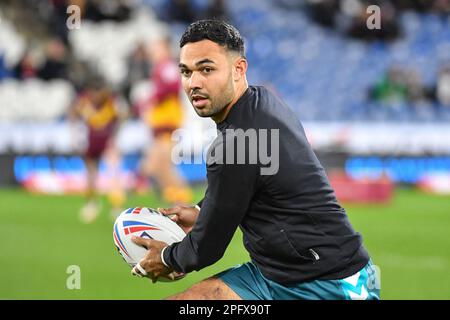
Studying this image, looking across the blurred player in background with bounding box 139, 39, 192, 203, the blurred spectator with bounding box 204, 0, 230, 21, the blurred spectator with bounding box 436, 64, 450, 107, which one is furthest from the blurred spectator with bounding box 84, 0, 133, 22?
the blurred player in background with bounding box 139, 39, 192, 203

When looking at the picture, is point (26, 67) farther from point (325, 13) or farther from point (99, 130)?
point (325, 13)

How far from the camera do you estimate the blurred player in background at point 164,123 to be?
1261cm

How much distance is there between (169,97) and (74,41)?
910cm

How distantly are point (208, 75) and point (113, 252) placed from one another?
6346mm

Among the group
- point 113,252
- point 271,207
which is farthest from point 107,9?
point 271,207

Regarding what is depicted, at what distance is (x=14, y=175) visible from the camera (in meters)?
17.7

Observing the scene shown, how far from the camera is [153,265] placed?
413 cm

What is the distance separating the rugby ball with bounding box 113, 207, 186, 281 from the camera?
14.5ft

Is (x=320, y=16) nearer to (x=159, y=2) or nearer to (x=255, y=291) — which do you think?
(x=159, y=2)

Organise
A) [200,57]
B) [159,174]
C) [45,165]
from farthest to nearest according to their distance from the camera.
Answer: [45,165] → [159,174] → [200,57]

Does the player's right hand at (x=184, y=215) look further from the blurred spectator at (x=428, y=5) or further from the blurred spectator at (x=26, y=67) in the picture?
the blurred spectator at (x=428, y=5)

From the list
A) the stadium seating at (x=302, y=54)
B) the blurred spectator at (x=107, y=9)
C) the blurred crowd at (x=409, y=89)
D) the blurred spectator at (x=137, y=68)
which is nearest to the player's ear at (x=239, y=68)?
the blurred spectator at (x=137, y=68)

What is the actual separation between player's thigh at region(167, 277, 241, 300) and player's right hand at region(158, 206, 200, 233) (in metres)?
0.62

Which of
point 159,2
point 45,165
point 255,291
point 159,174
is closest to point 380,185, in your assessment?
point 159,174
